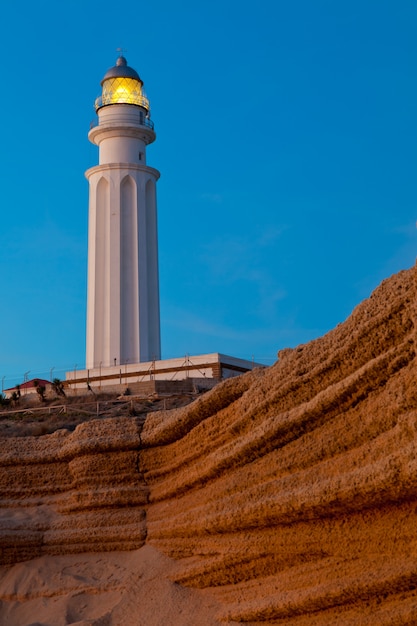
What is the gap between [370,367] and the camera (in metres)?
5.95

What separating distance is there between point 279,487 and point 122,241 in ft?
119

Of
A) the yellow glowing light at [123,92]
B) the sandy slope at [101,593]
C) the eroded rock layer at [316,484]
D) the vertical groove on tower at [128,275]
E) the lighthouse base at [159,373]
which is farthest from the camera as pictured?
the yellow glowing light at [123,92]

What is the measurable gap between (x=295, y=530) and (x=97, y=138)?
1536 inches

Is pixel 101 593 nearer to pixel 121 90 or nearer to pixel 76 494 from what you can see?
pixel 76 494

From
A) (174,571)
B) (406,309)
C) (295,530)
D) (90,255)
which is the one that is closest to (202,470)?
(174,571)

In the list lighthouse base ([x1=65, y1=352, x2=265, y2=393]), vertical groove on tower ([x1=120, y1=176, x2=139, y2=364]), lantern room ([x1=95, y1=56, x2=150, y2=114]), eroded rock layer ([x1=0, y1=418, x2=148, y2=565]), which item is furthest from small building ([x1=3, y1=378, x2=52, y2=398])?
eroded rock layer ([x1=0, y1=418, x2=148, y2=565])

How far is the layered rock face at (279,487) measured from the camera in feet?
18.8

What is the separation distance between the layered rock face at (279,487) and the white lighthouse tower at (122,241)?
31358mm

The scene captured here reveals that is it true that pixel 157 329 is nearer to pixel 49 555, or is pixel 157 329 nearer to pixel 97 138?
pixel 97 138

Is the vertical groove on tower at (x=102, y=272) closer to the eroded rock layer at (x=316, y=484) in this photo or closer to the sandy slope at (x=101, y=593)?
the sandy slope at (x=101, y=593)

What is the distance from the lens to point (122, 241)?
42.2 meters

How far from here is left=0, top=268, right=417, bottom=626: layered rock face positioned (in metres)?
5.73

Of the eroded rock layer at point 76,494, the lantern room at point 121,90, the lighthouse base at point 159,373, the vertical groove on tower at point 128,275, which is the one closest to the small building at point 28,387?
the lighthouse base at point 159,373

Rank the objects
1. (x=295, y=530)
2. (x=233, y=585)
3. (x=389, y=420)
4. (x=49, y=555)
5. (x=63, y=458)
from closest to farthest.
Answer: (x=389, y=420), (x=295, y=530), (x=233, y=585), (x=49, y=555), (x=63, y=458)
